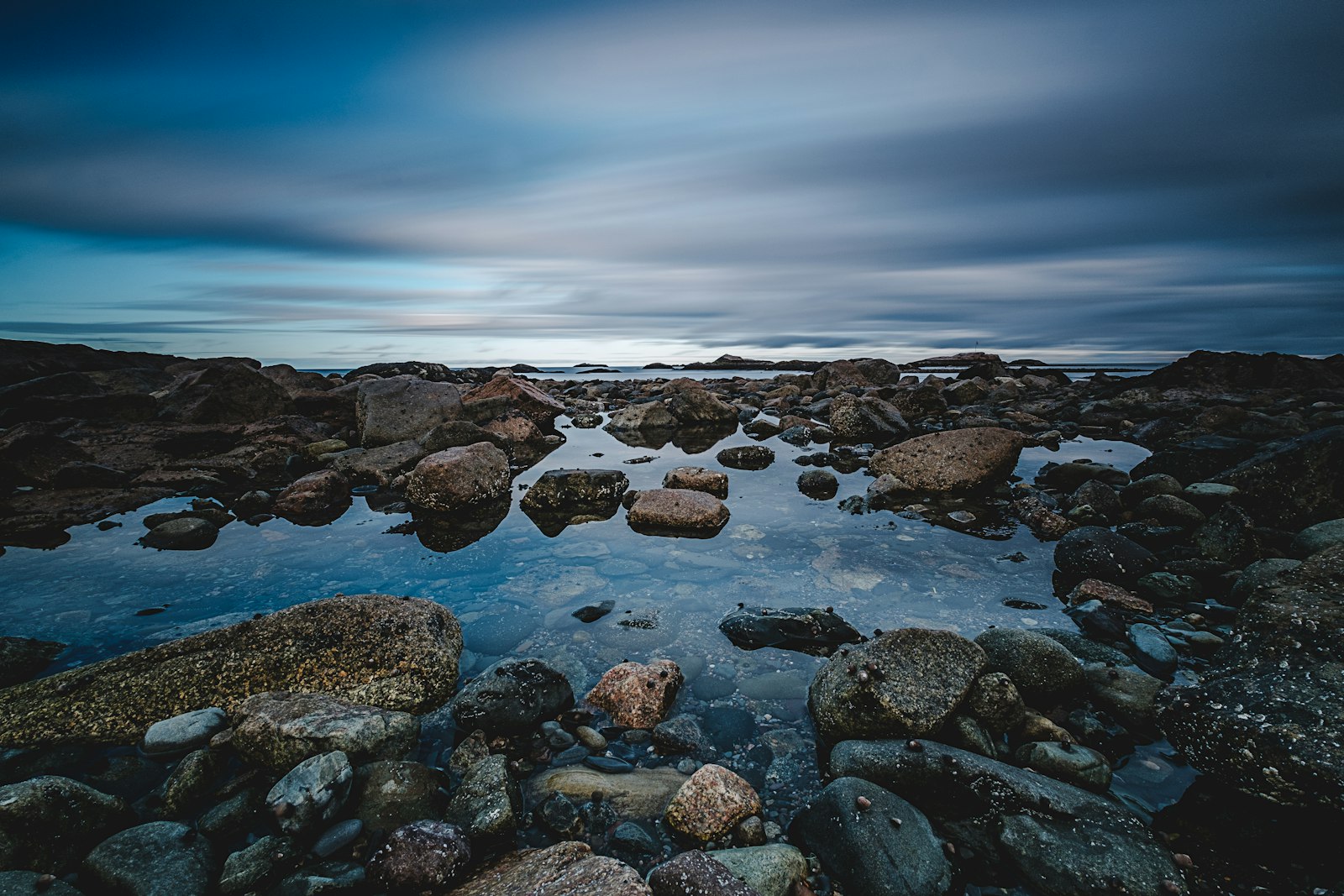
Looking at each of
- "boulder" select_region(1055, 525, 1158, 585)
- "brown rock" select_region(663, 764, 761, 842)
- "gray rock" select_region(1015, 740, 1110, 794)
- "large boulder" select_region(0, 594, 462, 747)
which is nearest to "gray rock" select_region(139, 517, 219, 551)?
"large boulder" select_region(0, 594, 462, 747)

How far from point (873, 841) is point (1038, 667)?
2406 mm

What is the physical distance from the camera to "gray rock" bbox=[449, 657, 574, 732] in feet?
13.7

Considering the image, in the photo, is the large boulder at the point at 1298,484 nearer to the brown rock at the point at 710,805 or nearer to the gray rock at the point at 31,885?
the brown rock at the point at 710,805

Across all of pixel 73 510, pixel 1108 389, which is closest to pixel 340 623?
pixel 73 510

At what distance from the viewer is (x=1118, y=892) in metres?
2.76

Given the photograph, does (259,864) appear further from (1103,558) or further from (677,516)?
(1103,558)

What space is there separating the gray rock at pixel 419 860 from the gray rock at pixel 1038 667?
4.11m

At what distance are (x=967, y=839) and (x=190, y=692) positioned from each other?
5745 mm

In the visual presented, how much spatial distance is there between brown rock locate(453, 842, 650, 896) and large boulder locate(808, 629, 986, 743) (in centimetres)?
196

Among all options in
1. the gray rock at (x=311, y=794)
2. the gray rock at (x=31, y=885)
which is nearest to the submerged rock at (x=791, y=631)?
the gray rock at (x=311, y=794)

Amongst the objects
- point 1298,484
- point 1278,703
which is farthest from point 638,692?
point 1298,484

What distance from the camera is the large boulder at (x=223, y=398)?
16.3 metres

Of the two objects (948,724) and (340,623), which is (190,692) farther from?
(948,724)

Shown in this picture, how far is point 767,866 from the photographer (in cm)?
289
